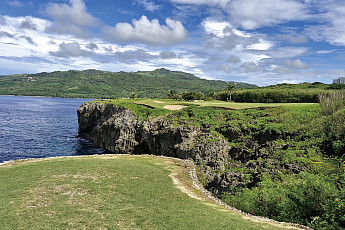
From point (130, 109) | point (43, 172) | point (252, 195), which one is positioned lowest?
point (252, 195)

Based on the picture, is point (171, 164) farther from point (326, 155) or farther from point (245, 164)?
point (326, 155)

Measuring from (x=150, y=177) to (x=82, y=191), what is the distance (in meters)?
6.58

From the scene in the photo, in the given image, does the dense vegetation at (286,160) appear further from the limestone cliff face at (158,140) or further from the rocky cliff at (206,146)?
the limestone cliff face at (158,140)

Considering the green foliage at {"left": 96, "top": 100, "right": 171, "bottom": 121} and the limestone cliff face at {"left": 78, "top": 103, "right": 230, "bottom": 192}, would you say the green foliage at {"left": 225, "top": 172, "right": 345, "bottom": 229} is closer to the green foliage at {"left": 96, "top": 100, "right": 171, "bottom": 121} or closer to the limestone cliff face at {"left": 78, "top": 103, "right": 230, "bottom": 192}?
the limestone cliff face at {"left": 78, "top": 103, "right": 230, "bottom": 192}

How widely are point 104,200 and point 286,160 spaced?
72.0ft

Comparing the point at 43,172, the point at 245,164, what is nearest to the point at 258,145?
the point at 245,164

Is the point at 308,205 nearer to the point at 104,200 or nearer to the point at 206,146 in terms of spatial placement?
the point at 104,200

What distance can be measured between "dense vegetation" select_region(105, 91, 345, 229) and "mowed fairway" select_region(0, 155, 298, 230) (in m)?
3.39

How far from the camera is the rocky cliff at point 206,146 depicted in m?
29.6

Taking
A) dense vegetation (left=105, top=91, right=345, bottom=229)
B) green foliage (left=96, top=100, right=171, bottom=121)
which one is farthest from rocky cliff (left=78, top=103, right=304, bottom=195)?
green foliage (left=96, top=100, right=171, bottom=121)

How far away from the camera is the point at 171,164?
2795 cm

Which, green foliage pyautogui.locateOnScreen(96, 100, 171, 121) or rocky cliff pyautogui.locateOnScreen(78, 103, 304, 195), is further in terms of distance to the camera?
green foliage pyautogui.locateOnScreen(96, 100, 171, 121)

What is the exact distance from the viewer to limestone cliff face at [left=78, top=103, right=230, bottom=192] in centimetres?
3472

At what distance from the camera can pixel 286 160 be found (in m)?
27.2
